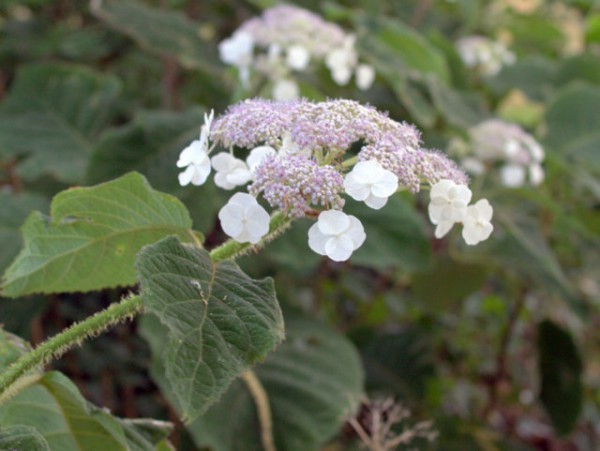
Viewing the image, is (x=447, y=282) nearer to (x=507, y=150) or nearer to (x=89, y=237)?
(x=507, y=150)

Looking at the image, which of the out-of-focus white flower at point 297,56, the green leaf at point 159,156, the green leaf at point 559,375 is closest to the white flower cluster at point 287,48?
the out-of-focus white flower at point 297,56

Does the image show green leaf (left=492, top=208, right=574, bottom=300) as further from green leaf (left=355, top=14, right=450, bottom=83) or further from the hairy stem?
the hairy stem

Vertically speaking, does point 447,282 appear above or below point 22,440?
below

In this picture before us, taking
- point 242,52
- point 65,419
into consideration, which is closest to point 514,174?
point 242,52

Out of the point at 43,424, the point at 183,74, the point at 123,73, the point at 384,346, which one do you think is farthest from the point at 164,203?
the point at 123,73

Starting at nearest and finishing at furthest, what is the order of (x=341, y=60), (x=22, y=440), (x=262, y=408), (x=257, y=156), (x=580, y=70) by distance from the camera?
(x=22, y=440) → (x=257, y=156) → (x=262, y=408) → (x=341, y=60) → (x=580, y=70)

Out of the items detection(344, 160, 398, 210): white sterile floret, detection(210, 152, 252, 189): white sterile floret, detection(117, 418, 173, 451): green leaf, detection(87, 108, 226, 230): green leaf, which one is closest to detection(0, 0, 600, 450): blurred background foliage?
detection(87, 108, 226, 230): green leaf

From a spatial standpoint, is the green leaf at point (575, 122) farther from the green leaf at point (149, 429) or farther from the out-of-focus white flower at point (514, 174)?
the green leaf at point (149, 429)
